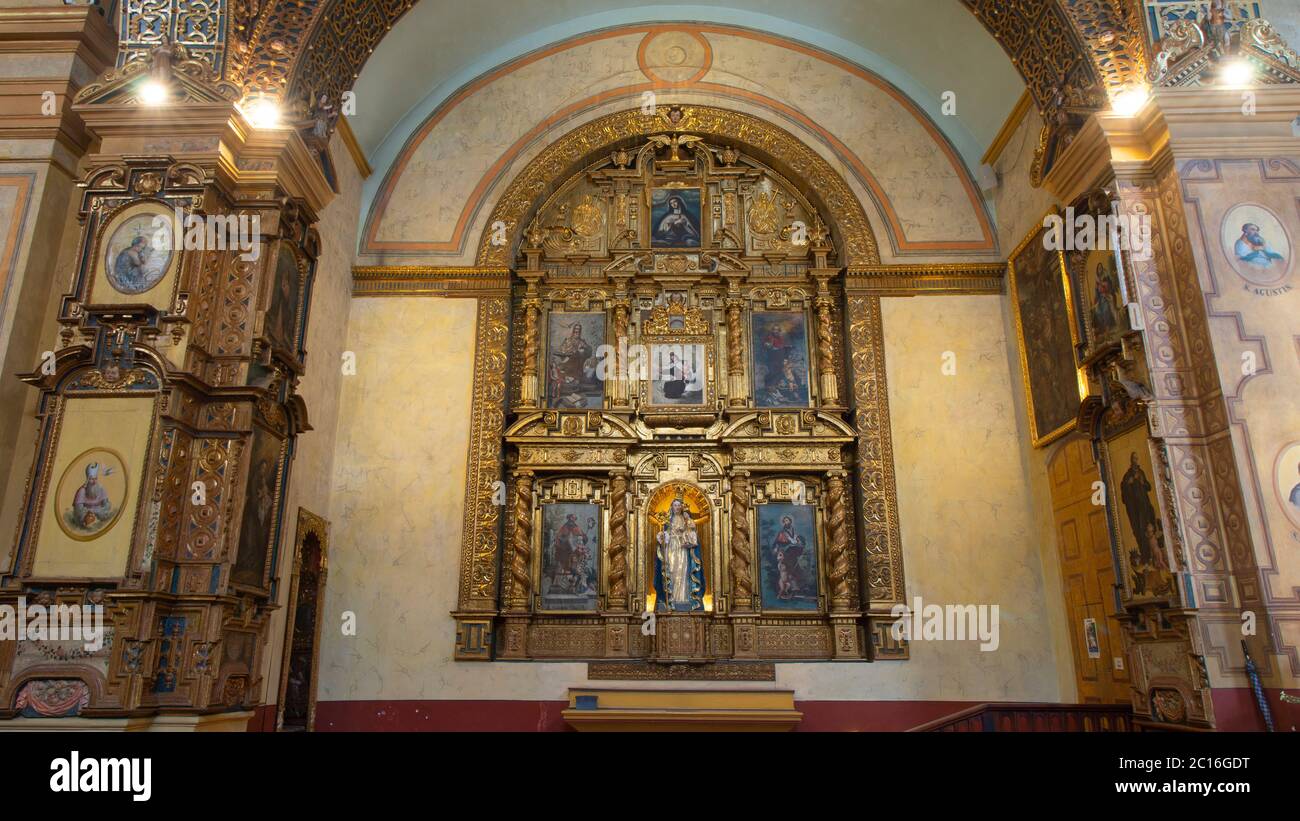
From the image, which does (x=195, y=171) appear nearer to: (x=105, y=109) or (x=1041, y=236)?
(x=105, y=109)

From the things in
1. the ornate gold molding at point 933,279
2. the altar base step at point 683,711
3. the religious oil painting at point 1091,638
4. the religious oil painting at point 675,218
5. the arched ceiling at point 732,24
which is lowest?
the altar base step at point 683,711

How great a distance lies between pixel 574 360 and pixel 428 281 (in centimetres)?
232

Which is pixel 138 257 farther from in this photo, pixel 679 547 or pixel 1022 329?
pixel 1022 329

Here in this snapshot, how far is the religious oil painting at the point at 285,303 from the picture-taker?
7.67 m

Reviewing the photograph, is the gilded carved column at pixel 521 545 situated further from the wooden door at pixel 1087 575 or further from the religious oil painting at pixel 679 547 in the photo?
the wooden door at pixel 1087 575

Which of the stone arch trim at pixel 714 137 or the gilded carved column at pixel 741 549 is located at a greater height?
the stone arch trim at pixel 714 137

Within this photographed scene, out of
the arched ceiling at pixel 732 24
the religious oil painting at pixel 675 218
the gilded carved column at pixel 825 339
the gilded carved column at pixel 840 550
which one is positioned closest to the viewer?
the gilded carved column at pixel 840 550

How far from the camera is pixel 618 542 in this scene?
10.7 metres

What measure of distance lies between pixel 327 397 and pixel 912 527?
303 inches

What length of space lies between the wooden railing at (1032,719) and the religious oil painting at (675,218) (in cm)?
739

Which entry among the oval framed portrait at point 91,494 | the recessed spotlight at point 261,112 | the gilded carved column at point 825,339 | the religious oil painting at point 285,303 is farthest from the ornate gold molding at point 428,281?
the oval framed portrait at point 91,494
